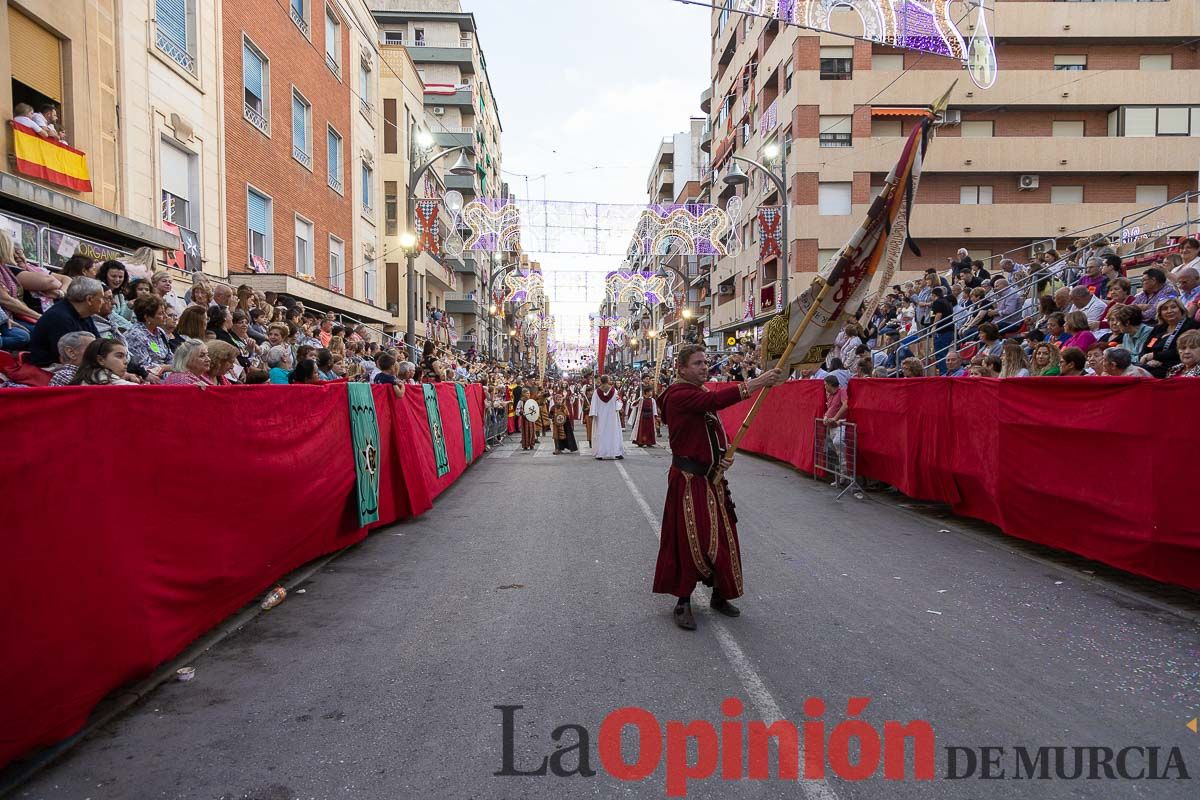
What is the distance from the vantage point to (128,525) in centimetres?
391

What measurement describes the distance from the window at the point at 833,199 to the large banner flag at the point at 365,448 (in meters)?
27.8

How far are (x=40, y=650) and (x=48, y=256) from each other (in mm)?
7966

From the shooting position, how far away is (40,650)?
126 inches

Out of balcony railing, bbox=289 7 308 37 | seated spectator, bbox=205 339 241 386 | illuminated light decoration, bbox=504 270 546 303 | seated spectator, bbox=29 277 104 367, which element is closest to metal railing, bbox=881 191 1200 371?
seated spectator, bbox=205 339 241 386

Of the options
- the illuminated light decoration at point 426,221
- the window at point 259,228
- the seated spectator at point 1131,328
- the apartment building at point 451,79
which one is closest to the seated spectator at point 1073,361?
the seated spectator at point 1131,328

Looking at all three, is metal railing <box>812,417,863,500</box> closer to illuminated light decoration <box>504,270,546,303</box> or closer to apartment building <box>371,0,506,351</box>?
illuminated light decoration <box>504,270,546,303</box>

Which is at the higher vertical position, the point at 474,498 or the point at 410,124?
the point at 410,124

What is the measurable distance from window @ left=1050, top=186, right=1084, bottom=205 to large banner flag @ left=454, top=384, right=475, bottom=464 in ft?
96.9

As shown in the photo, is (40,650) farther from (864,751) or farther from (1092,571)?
(1092,571)

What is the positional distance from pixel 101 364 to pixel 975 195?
1372 inches

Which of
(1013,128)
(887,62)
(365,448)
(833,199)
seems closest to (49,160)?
(365,448)

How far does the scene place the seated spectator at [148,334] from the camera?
23.3 ft

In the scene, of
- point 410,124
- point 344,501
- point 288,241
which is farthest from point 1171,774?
point 410,124

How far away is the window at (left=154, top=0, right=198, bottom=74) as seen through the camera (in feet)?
42.7
